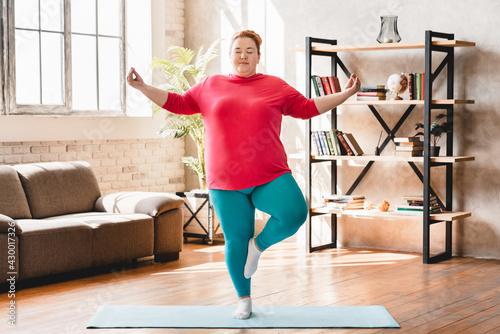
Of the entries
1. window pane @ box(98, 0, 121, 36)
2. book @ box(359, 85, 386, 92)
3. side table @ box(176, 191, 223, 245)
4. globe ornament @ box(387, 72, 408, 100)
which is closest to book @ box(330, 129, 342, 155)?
book @ box(359, 85, 386, 92)

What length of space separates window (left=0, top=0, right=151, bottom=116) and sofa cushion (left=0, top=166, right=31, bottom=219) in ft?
2.57

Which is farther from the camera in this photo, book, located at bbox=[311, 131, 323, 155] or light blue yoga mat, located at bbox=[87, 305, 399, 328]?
book, located at bbox=[311, 131, 323, 155]

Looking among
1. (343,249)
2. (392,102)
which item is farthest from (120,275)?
(392,102)

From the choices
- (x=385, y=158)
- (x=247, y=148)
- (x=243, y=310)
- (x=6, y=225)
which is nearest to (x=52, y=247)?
(x=6, y=225)

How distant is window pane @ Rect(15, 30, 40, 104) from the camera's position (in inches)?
233

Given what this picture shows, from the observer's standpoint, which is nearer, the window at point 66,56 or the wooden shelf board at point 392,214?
the wooden shelf board at point 392,214

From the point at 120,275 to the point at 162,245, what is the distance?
54cm

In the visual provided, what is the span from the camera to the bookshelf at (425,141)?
5.44 m

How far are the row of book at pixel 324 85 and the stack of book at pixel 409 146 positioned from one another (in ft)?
2.30

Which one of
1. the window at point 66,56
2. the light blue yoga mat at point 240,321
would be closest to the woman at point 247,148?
the light blue yoga mat at point 240,321

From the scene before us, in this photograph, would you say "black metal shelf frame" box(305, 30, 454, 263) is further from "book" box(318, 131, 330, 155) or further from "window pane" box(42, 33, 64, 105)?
"window pane" box(42, 33, 64, 105)

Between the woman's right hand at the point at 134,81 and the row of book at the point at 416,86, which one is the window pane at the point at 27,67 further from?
the row of book at the point at 416,86

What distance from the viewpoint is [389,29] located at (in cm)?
578

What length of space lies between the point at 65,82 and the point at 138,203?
1.42m
